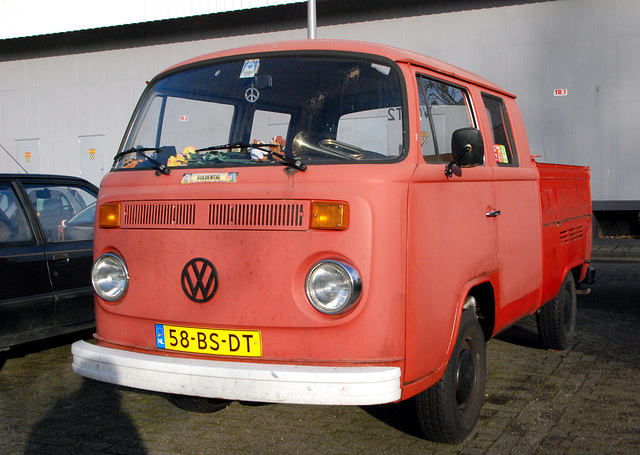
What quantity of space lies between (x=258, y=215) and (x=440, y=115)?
1324 millimetres

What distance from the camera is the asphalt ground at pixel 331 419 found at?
415 cm

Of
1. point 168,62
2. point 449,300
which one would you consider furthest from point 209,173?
point 168,62

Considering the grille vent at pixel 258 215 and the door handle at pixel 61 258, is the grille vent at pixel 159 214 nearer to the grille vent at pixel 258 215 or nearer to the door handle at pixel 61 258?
the grille vent at pixel 258 215

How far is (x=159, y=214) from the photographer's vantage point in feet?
12.9

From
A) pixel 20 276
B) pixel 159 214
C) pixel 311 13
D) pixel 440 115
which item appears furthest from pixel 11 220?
pixel 311 13

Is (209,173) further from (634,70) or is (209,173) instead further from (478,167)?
(634,70)

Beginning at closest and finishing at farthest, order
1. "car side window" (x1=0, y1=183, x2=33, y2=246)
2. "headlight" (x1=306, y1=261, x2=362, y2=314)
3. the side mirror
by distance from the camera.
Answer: "headlight" (x1=306, y1=261, x2=362, y2=314) < the side mirror < "car side window" (x1=0, y1=183, x2=33, y2=246)

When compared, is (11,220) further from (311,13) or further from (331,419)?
(311,13)

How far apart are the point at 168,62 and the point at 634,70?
11676 mm

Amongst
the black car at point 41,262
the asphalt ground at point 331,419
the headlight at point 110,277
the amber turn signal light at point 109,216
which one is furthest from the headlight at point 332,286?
the black car at point 41,262

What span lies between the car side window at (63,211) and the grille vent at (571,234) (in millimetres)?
4035

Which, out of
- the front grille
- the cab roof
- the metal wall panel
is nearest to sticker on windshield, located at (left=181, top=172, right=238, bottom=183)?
the front grille

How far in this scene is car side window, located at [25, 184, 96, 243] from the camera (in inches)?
244

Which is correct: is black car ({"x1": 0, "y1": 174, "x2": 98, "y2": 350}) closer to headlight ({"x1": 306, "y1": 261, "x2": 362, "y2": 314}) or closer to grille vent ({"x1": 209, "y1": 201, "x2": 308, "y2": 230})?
grille vent ({"x1": 209, "y1": 201, "x2": 308, "y2": 230})
